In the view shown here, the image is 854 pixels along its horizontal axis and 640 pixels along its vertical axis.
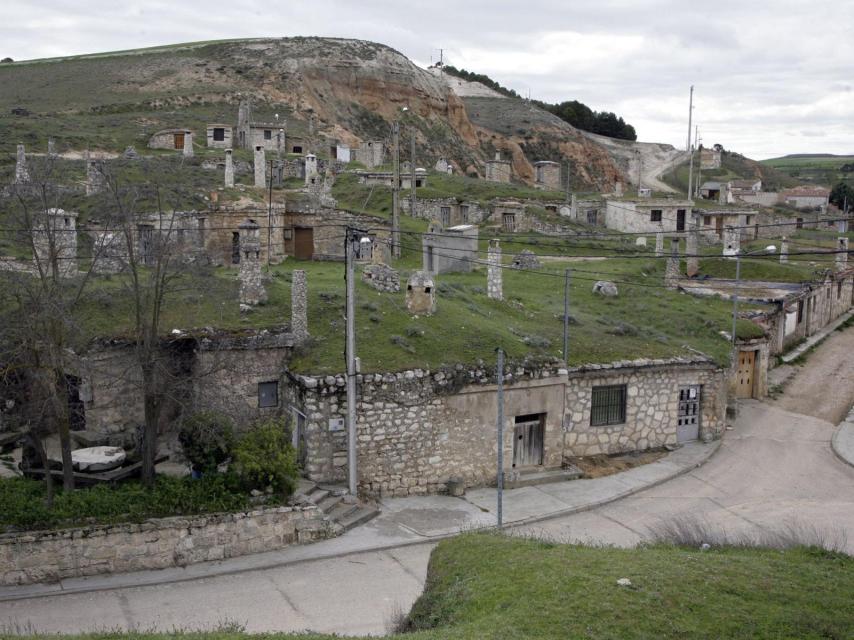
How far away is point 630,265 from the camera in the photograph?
4150cm

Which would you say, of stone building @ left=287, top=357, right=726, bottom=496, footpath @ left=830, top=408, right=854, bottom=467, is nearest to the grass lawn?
stone building @ left=287, top=357, right=726, bottom=496

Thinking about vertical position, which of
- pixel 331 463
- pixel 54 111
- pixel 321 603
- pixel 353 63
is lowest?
pixel 321 603

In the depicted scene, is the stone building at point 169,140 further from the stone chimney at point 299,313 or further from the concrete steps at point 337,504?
the concrete steps at point 337,504

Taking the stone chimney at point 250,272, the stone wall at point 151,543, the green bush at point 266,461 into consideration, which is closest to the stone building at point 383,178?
the stone chimney at point 250,272

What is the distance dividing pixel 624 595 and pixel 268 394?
10.8 meters

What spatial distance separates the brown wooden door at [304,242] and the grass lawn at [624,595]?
23120 millimetres

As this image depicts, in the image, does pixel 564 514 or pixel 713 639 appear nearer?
pixel 713 639

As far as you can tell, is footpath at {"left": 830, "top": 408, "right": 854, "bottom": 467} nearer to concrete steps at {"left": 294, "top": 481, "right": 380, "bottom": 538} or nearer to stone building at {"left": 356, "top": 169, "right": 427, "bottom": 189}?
concrete steps at {"left": 294, "top": 481, "right": 380, "bottom": 538}

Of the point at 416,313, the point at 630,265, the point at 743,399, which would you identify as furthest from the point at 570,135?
the point at 416,313

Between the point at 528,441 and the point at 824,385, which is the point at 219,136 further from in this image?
the point at 528,441

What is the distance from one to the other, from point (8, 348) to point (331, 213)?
2298 centimetres

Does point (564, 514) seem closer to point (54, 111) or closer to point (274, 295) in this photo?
point (274, 295)

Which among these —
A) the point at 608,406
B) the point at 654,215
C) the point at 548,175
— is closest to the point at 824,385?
the point at 608,406

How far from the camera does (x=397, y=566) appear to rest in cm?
1634
